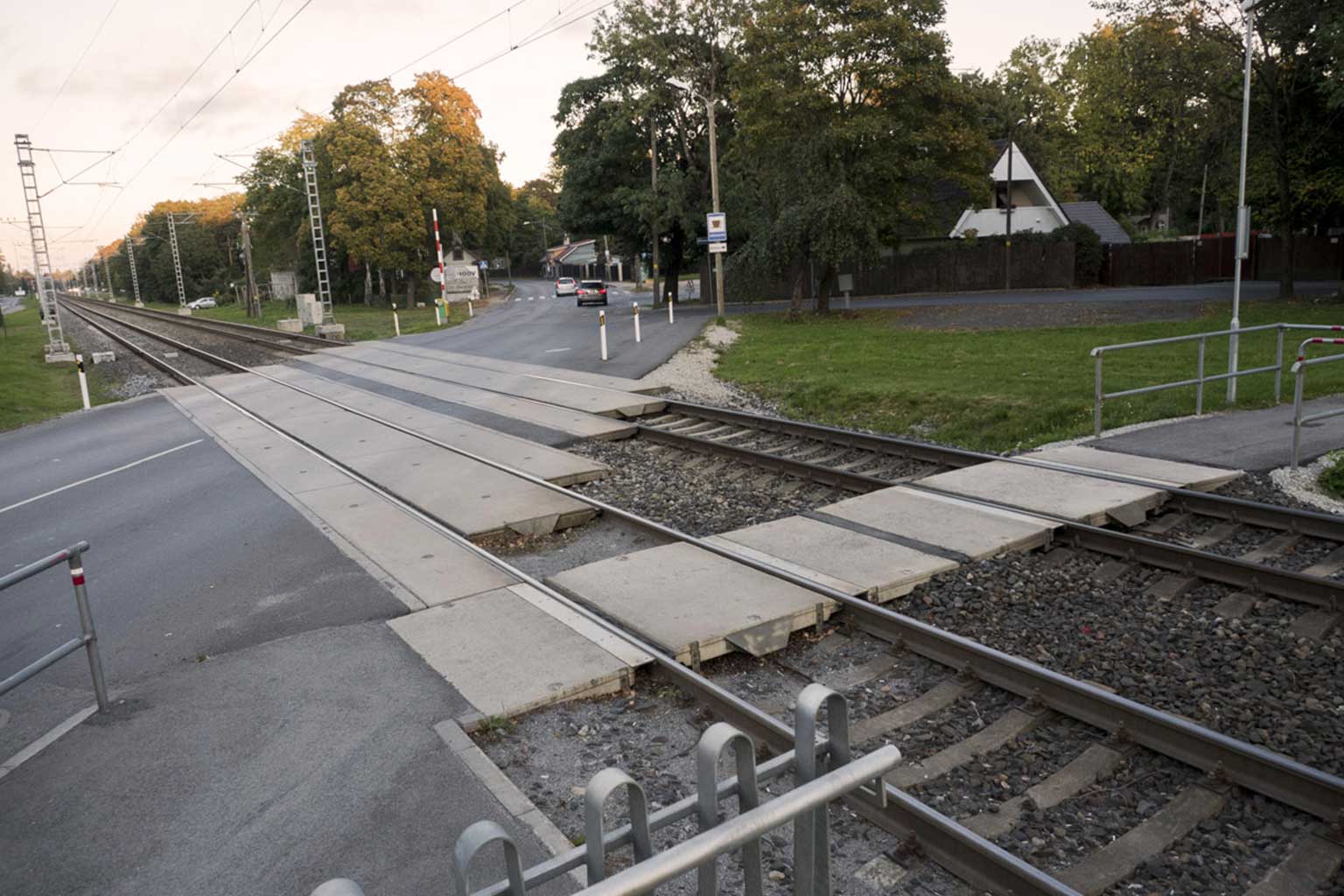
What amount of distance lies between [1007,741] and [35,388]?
2809 cm

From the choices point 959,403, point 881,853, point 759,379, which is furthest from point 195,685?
point 759,379

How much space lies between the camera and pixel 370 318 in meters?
53.1

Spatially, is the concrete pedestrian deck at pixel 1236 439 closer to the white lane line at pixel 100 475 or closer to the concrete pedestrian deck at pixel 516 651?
the concrete pedestrian deck at pixel 516 651

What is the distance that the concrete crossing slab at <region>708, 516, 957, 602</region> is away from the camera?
7.13m

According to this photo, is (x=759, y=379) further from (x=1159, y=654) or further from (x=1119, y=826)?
(x=1119, y=826)

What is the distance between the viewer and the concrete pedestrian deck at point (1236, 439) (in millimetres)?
10180

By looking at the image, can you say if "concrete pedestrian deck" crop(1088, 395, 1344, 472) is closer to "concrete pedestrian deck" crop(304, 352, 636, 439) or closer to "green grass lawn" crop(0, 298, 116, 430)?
"concrete pedestrian deck" crop(304, 352, 636, 439)

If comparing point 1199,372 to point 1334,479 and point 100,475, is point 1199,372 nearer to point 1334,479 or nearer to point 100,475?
point 1334,479

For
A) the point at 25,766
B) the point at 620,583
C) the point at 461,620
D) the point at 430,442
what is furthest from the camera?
the point at 430,442

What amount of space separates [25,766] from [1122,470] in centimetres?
961

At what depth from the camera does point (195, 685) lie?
618cm

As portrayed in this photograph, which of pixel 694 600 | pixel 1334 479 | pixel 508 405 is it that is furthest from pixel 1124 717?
pixel 508 405

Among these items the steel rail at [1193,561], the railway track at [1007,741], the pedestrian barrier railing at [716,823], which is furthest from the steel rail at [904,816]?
the steel rail at [1193,561]

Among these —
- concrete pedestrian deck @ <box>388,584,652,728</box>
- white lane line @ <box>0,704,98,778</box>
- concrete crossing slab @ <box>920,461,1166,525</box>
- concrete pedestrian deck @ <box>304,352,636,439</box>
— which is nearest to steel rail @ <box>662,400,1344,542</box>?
concrete crossing slab @ <box>920,461,1166,525</box>
